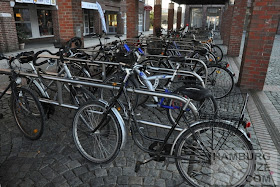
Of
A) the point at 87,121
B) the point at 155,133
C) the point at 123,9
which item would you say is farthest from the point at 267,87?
the point at 123,9

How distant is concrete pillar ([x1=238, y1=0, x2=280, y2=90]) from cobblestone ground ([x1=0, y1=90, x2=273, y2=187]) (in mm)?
2476

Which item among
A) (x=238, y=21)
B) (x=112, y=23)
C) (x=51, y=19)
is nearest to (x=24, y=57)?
(x=238, y=21)

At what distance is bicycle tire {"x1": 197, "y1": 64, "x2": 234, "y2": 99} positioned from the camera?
461 centimetres

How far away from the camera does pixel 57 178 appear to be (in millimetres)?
2418

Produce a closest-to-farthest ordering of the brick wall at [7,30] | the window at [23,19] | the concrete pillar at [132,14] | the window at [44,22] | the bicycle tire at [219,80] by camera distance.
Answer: the bicycle tire at [219,80] < the concrete pillar at [132,14] < the brick wall at [7,30] < the window at [23,19] < the window at [44,22]

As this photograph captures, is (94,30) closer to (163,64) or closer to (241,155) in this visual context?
(163,64)

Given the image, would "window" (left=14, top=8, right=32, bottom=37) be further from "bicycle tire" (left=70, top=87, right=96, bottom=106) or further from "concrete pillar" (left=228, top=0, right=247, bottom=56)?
"bicycle tire" (left=70, top=87, right=96, bottom=106)

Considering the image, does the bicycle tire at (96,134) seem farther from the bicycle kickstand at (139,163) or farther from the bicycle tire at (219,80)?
the bicycle tire at (219,80)

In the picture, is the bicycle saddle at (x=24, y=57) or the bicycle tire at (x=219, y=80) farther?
the bicycle tire at (x=219, y=80)

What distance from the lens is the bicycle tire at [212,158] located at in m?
2.06

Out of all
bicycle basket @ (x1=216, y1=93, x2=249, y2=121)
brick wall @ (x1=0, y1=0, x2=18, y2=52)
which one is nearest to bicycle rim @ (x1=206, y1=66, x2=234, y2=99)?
bicycle basket @ (x1=216, y1=93, x2=249, y2=121)

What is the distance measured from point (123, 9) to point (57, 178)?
913 inches

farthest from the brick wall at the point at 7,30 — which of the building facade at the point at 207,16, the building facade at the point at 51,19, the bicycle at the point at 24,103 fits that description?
the building facade at the point at 207,16

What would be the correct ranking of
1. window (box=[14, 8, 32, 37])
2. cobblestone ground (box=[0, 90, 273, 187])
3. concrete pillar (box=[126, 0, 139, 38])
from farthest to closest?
window (box=[14, 8, 32, 37]) < concrete pillar (box=[126, 0, 139, 38]) < cobblestone ground (box=[0, 90, 273, 187])
